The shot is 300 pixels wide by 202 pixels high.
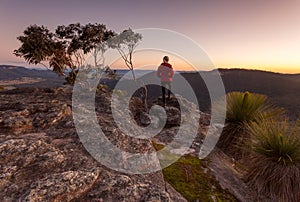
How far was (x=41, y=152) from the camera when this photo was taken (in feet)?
12.1

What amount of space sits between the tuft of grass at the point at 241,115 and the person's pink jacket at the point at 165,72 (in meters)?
2.89

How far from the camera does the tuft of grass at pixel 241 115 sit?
7.65m

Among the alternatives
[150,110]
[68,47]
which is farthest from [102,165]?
[68,47]

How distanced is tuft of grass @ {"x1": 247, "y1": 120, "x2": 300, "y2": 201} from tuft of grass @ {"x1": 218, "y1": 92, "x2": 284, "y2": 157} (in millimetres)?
1800

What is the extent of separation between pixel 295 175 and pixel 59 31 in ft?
54.6

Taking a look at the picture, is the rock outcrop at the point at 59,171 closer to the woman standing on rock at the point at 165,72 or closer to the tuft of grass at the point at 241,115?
the tuft of grass at the point at 241,115

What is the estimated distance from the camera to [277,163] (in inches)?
207

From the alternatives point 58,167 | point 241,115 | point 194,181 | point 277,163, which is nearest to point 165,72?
point 241,115

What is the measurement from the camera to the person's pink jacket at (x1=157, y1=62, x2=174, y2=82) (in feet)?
A: 31.0

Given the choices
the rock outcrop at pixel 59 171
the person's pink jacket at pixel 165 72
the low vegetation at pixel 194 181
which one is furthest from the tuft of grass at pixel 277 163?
the person's pink jacket at pixel 165 72

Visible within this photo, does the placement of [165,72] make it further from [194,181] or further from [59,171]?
[59,171]

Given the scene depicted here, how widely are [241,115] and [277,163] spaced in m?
2.87

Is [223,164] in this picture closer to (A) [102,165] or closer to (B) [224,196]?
(B) [224,196]

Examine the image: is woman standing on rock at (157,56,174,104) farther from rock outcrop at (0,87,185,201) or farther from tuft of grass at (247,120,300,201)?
rock outcrop at (0,87,185,201)
